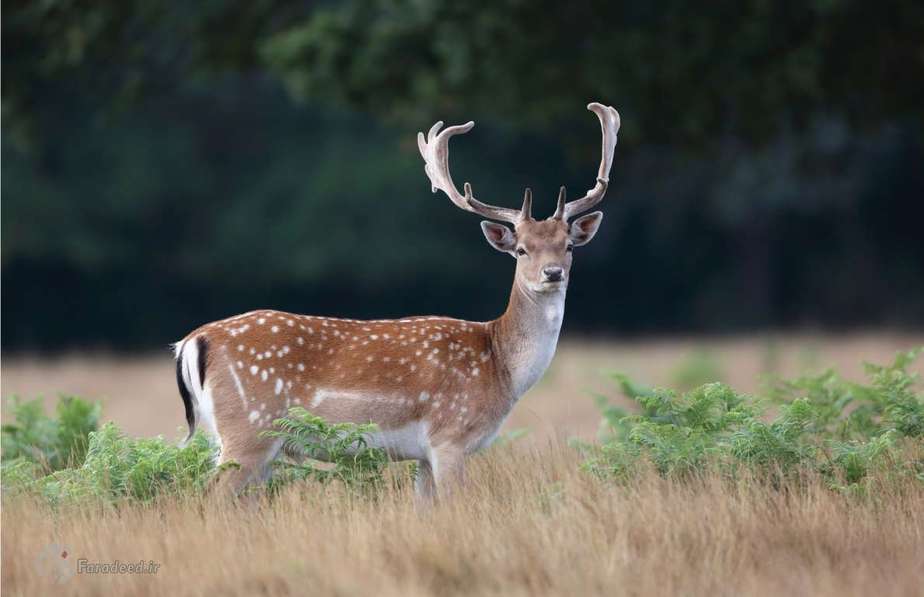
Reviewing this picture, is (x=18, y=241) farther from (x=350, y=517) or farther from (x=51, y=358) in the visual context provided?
(x=350, y=517)

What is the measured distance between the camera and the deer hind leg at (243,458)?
6.29 meters

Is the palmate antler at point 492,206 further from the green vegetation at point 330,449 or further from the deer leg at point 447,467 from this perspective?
the green vegetation at point 330,449

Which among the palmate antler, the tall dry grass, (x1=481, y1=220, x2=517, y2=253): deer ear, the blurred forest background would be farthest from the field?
the blurred forest background

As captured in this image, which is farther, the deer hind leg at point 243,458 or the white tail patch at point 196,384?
the white tail patch at point 196,384

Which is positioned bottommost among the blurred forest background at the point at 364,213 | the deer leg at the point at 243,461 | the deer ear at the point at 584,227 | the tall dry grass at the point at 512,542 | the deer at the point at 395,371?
the tall dry grass at the point at 512,542

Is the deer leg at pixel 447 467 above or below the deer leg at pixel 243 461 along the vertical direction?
below

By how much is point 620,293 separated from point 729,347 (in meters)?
12.1

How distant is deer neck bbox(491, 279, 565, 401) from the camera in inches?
269

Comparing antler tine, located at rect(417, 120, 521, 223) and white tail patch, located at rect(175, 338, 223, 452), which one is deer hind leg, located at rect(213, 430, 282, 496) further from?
antler tine, located at rect(417, 120, 521, 223)

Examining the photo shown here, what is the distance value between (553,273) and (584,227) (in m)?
0.53

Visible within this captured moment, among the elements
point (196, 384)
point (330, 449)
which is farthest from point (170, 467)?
point (330, 449)

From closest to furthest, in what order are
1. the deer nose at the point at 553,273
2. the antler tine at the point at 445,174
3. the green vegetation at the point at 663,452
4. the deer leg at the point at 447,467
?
the green vegetation at the point at 663,452 → the deer leg at the point at 447,467 → the deer nose at the point at 553,273 → the antler tine at the point at 445,174

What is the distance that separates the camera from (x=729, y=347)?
18688mm

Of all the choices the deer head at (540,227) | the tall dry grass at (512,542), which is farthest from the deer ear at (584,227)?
the tall dry grass at (512,542)
